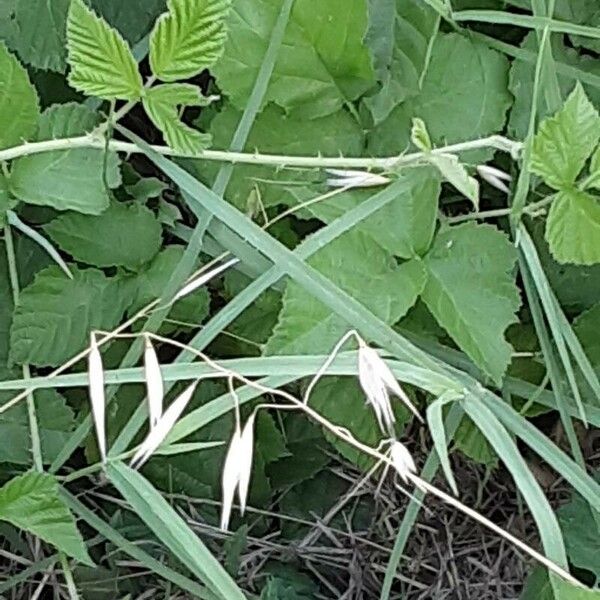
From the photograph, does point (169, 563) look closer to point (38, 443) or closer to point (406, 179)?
point (38, 443)

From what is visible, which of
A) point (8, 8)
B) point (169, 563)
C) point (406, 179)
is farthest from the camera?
point (169, 563)

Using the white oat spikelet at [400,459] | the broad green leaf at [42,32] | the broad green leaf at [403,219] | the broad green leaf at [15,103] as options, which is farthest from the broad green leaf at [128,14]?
the white oat spikelet at [400,459]

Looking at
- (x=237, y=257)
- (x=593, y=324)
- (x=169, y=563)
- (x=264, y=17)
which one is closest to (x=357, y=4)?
(x=264, y=17)

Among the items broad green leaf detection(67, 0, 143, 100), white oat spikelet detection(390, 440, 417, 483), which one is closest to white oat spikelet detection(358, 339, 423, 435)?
white oat spikelet detection(390, 440, 417, 483)

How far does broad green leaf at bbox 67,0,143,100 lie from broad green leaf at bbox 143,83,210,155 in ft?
0.06

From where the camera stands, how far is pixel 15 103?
0.90 meters

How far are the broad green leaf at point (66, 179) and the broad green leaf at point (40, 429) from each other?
0.22 meters

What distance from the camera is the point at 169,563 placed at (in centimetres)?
119

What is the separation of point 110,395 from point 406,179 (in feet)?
1.16

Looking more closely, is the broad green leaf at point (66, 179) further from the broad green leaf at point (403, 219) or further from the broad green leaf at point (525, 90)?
the broad green leaf at point (525, 90)

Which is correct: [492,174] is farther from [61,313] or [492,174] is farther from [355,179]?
[61,313]

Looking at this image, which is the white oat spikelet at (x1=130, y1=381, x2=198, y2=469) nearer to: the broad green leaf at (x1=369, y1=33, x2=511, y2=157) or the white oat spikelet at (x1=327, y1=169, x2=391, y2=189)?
the white oat spikelet at (x1=327, y1=169, x2=391, y2=189)

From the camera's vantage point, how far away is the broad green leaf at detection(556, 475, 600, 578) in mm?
1086

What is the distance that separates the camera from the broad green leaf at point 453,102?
3.28 ft
